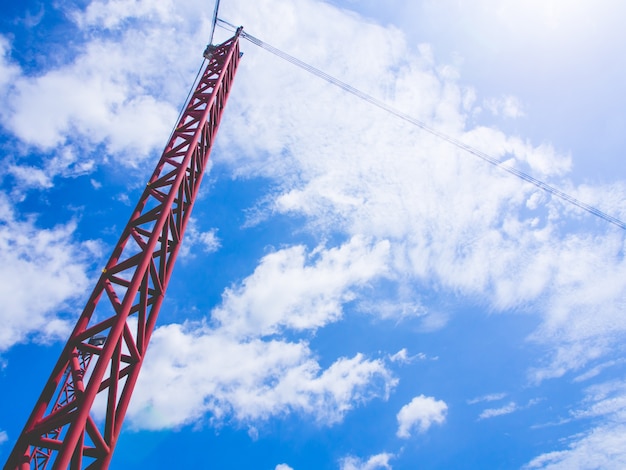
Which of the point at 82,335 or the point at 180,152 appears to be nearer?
the point at 82,335

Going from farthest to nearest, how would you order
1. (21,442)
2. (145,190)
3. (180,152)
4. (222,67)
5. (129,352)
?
(222,67) < (180,152) < (145,190) < (129,352) < (21,442)

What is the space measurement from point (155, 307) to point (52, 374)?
2077mm

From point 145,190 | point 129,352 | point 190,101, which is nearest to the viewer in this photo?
point 129,352

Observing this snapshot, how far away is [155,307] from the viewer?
7.75 m

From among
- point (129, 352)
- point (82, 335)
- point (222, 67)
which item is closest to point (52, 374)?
point (82, 335)

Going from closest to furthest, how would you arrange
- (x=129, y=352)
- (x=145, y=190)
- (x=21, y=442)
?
(x=21, y=442) < (x=129, y=352) < (x=145, y=190)

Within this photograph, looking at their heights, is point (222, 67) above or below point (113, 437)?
above

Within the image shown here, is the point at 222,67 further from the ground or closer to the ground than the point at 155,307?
further from the ground

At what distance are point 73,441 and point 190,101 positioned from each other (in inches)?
372

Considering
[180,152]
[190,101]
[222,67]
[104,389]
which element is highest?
[222,67]

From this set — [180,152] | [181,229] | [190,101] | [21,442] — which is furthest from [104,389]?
[190,101]

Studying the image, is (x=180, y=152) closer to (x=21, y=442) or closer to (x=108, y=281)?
(x=108, y=281)

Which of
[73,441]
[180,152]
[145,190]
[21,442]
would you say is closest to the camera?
[73,441]

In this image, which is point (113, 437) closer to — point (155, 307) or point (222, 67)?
point (155, 307)
